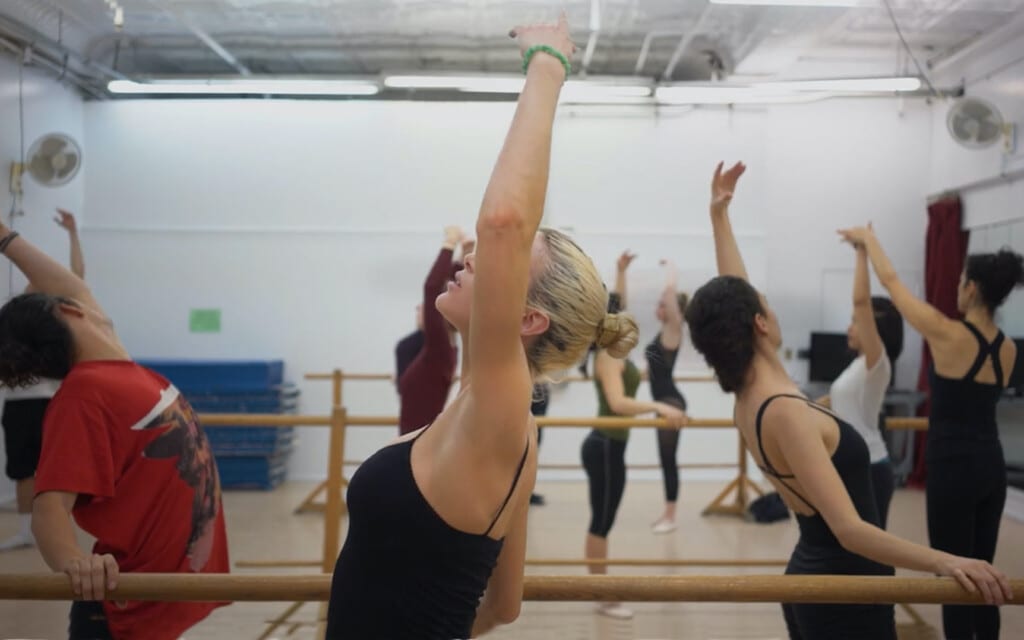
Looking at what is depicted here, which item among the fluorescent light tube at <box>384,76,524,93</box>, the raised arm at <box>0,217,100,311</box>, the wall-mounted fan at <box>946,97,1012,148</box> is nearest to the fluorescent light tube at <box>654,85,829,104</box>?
the fluorescent light tube at <box>384,76,524,93</box>

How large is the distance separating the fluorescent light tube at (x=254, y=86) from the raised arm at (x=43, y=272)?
18.6 feet

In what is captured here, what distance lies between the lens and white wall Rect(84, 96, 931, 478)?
859 centimetres

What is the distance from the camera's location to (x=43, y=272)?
2.21 meters

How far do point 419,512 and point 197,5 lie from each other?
667 cm

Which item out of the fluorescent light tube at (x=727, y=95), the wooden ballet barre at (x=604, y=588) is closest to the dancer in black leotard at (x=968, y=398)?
the wooden ballet barre at (x=604, y=588)

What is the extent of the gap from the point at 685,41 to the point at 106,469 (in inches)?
267

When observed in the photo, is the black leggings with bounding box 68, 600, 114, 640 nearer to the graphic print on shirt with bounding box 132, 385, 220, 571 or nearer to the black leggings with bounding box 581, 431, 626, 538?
the graphic print on shirt with bounding box 132, 385, 220, 571

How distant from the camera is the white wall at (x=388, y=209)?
28.2 ft

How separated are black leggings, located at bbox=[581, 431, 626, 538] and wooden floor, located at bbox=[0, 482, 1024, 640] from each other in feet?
1.48

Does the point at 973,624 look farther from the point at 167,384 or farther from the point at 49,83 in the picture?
the point at 49,83

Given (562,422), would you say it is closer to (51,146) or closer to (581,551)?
(581,551)

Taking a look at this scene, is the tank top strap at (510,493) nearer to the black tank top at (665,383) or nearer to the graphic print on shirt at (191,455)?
the graphic print on shirt at (191,455)

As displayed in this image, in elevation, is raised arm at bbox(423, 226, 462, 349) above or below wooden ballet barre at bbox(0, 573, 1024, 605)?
above

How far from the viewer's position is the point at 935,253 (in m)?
8.20
